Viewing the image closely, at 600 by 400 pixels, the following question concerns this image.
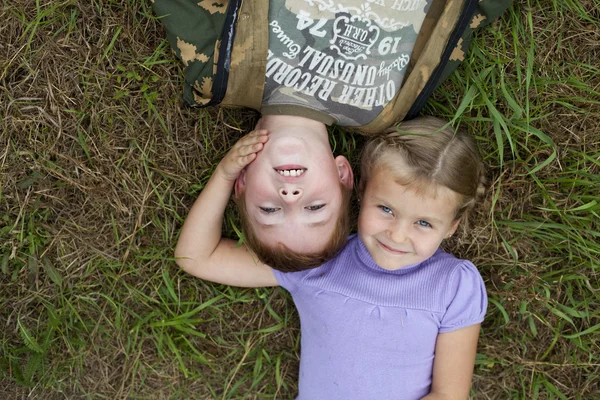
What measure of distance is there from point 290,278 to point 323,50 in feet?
3.45

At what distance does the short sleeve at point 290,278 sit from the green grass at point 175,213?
24 cm

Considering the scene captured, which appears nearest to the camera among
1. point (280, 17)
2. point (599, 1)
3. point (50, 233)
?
point (280, 17)

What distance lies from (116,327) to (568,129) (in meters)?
2.40

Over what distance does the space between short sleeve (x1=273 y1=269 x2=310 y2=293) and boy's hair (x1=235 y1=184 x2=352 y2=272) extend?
0.20m

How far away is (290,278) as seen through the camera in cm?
246

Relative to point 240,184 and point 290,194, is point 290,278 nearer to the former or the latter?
point 240,184

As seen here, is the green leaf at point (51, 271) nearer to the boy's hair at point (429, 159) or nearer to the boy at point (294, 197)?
the boy at point (294, 197)

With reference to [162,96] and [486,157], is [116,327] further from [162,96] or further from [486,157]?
[486,157]

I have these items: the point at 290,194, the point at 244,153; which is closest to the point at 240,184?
the point at 244,153

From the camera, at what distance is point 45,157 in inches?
96.4

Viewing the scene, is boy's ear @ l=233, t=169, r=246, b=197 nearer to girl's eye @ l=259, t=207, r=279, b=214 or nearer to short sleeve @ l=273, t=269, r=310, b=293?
girl's eye @ l=259, t=207, r=279, b=214

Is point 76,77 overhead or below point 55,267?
overhead

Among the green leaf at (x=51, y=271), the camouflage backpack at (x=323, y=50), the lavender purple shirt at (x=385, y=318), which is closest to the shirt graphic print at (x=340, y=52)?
the camouflage backpack at (x=323, y=50)

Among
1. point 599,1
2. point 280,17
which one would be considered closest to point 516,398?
point 599,1
